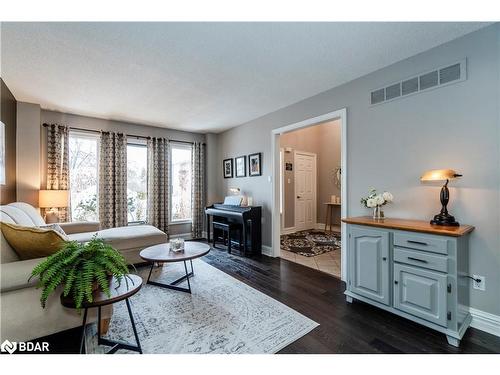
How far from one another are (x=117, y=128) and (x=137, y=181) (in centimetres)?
109

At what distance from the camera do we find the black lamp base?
1996 mm

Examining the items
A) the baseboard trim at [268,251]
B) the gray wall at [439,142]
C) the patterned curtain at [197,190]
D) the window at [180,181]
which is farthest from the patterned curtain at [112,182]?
the gray wall at [439,142]

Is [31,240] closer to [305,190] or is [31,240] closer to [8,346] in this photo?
[8,346]

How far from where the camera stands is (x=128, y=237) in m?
3.24

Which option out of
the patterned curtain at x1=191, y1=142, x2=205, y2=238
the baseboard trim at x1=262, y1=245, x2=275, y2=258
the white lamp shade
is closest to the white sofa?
the white lamp shade

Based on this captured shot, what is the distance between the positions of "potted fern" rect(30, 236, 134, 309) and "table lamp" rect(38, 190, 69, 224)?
277 cm

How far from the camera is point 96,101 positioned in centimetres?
350

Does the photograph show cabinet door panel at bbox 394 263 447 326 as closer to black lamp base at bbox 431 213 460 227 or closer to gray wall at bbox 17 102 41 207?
black lamp base at bbox 431 213 460 227

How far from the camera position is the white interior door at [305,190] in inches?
244

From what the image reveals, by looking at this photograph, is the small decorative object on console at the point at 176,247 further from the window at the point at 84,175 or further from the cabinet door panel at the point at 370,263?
the window at the point at 84,175
